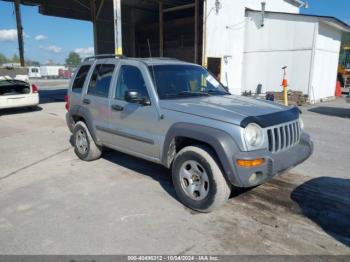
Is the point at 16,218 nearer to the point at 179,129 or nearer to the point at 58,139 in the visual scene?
the point at 179,129

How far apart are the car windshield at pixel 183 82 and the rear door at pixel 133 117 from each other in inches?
7.5

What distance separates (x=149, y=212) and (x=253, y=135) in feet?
5.40

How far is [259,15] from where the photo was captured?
Answer: 666 inches

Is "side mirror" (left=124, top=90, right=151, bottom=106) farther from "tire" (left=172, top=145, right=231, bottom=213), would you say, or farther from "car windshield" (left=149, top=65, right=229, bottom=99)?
"tire" (left=172, top=145, right=231, bottom=213)

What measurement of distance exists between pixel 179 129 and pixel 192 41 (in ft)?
59.4

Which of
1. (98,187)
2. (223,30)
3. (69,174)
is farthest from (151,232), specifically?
(223,30)

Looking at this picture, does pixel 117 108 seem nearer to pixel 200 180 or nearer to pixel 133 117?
pixel 133 117

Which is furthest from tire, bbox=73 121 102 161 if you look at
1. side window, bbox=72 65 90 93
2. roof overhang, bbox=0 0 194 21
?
roof overhang, bbox=0 0 194 21

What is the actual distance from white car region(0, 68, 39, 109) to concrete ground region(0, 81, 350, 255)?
21.6 feet

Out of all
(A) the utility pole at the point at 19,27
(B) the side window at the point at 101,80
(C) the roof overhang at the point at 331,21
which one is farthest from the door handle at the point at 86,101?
(C) the roof overhang at the point at 331,21

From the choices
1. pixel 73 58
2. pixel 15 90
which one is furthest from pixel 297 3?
pixel 73 58

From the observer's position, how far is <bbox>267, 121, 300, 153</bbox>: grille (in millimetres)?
3607

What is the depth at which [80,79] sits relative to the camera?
602cm

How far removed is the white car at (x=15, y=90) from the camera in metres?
11.9
